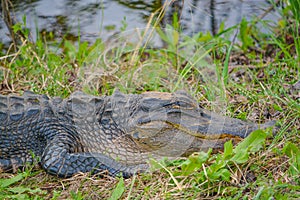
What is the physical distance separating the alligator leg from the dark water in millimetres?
3165

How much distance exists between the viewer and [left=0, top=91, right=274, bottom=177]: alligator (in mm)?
3904

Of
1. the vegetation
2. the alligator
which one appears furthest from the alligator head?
the vegetation

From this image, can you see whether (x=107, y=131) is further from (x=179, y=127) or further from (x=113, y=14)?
(x=113, y=14)

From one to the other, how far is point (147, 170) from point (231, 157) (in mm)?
634

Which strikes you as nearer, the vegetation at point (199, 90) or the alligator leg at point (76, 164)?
the vegetation at point (199, 90)

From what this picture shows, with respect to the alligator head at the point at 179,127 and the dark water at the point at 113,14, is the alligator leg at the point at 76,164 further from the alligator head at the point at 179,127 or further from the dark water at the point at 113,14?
the dark water at the point at 113,14

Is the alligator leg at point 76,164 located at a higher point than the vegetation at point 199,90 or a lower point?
lower

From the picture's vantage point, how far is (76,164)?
3.92 metres

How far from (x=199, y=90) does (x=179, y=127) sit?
110cm

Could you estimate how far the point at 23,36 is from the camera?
5906mm

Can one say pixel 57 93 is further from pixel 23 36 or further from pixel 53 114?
pixel 23 36

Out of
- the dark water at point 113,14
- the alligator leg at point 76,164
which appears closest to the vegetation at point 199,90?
the alligator leg at point 76,164

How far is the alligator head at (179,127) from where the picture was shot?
12.8 ft

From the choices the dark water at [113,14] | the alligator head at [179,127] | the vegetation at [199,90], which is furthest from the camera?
the dark water at [113,14]
